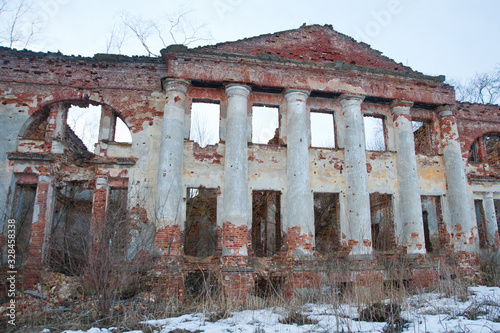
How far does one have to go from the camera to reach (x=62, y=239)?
34.3ft

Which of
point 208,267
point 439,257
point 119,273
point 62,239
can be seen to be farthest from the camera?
point 439,257

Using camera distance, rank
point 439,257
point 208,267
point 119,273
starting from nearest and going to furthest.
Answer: point 119,273, point 208,267, point 439,257

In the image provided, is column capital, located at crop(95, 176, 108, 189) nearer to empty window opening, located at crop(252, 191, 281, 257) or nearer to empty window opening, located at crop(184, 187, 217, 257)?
empty window opening, located at crop(184, 187, 217, 257)

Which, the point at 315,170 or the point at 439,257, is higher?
the point at 315,170

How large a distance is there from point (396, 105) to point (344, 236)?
456 centimetres

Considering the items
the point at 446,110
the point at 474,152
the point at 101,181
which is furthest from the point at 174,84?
the point at 474,152

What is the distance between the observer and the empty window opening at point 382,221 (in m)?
11.4

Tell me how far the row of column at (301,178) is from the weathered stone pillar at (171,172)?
25 mm

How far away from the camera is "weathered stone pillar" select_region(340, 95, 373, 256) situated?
34.5 feet

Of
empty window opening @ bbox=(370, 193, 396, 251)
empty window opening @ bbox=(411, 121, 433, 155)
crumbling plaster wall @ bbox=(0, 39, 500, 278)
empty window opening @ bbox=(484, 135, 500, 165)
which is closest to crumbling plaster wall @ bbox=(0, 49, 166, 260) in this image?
crumbling plaster wall @ bbox=(0, 39, 500, 278)

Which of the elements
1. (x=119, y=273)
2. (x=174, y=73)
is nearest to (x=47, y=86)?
(x=174, y=73)

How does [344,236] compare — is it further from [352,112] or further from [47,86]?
[47,86]

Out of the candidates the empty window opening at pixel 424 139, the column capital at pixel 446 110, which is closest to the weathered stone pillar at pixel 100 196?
the empty window opening at pixel 424 139

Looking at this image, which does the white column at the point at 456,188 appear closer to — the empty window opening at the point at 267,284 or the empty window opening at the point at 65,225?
the empty window opening at the point at 267,284
